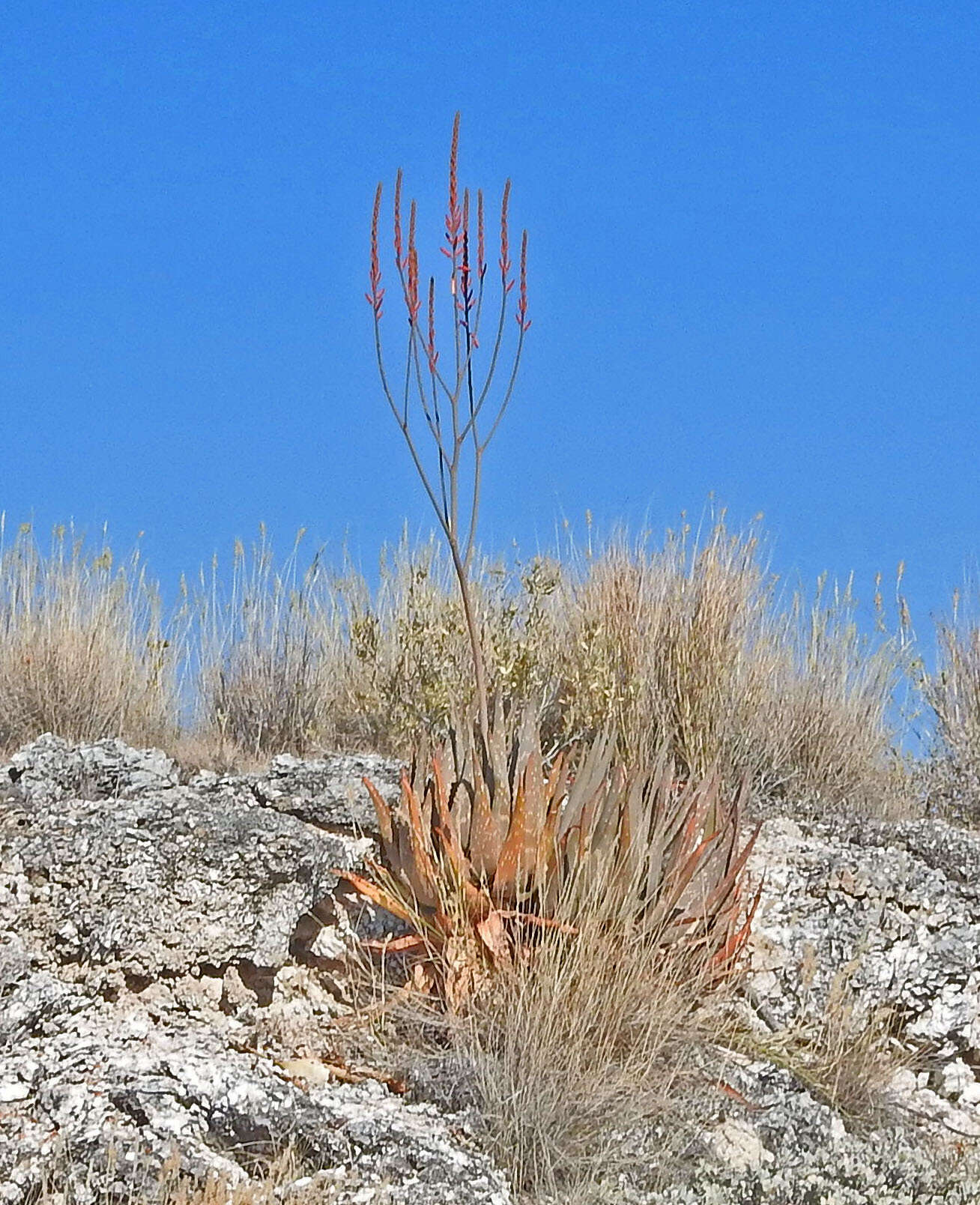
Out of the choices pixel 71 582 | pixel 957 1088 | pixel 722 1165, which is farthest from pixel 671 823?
pixel 71 582

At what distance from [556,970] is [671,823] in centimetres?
84

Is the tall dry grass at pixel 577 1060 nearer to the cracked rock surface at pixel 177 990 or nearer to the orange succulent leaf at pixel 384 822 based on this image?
the cracked rock surface at pixel 177 990

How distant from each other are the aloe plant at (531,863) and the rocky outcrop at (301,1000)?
0.41m

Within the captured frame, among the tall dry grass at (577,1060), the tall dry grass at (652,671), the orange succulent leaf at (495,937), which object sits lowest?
the tall dry grass at (577,1060)

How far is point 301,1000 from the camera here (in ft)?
16.4

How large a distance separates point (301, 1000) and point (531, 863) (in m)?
1.02

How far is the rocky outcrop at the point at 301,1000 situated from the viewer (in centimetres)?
398

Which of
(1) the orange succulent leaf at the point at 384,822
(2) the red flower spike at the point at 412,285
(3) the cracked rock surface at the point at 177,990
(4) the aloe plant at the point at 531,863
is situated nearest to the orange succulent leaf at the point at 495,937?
(4) the aloe plant at the point at 531,863

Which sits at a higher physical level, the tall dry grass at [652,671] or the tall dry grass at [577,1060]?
the tall dry grass at [652,671]

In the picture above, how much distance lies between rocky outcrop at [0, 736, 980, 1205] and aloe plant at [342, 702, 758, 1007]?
16.0 inches

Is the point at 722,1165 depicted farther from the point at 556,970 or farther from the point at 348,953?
the point at 348,953

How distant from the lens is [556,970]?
4352 millimetres

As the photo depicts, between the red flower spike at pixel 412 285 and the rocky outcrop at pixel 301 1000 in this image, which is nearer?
the rocky outcrop at pixel 301 1000

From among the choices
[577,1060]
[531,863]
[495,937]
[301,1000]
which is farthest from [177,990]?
[577,1060]
